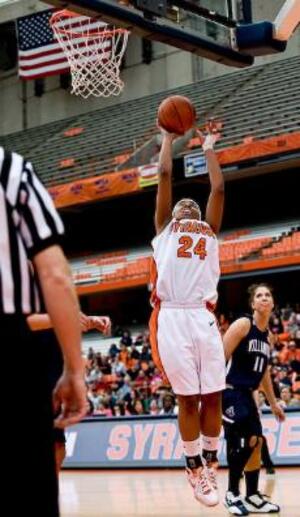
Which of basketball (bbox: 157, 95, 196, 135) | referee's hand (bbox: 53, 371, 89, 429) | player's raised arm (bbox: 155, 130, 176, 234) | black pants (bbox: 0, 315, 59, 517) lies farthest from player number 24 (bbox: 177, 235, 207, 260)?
black pants (bbox: 0, 315, 59, 517)

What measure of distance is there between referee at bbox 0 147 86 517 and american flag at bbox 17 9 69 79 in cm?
2269

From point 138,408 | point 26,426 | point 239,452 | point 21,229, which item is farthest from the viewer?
point 138,408

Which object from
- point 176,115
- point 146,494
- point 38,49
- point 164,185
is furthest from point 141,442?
point 38,49

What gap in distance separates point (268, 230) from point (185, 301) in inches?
634

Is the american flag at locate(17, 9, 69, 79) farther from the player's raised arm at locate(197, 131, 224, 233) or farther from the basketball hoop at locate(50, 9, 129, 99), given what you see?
the player's raised arm at locate(197, 131, 224, 233)

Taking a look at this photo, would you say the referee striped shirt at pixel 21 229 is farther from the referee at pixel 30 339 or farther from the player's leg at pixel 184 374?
the player's leg at pixel 184 374

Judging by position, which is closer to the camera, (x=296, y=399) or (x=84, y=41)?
(x=84, y=41)

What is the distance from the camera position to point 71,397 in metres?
2.41

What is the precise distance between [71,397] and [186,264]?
3195 millimetres

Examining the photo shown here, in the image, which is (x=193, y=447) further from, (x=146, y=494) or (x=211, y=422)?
(x=146, y=494)

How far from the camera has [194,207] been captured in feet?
19.0

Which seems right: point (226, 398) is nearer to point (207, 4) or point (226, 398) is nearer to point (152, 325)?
point (152, 325)

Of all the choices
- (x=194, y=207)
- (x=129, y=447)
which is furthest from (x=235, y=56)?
(x=129, y=447)

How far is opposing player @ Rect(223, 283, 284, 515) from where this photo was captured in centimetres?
609
